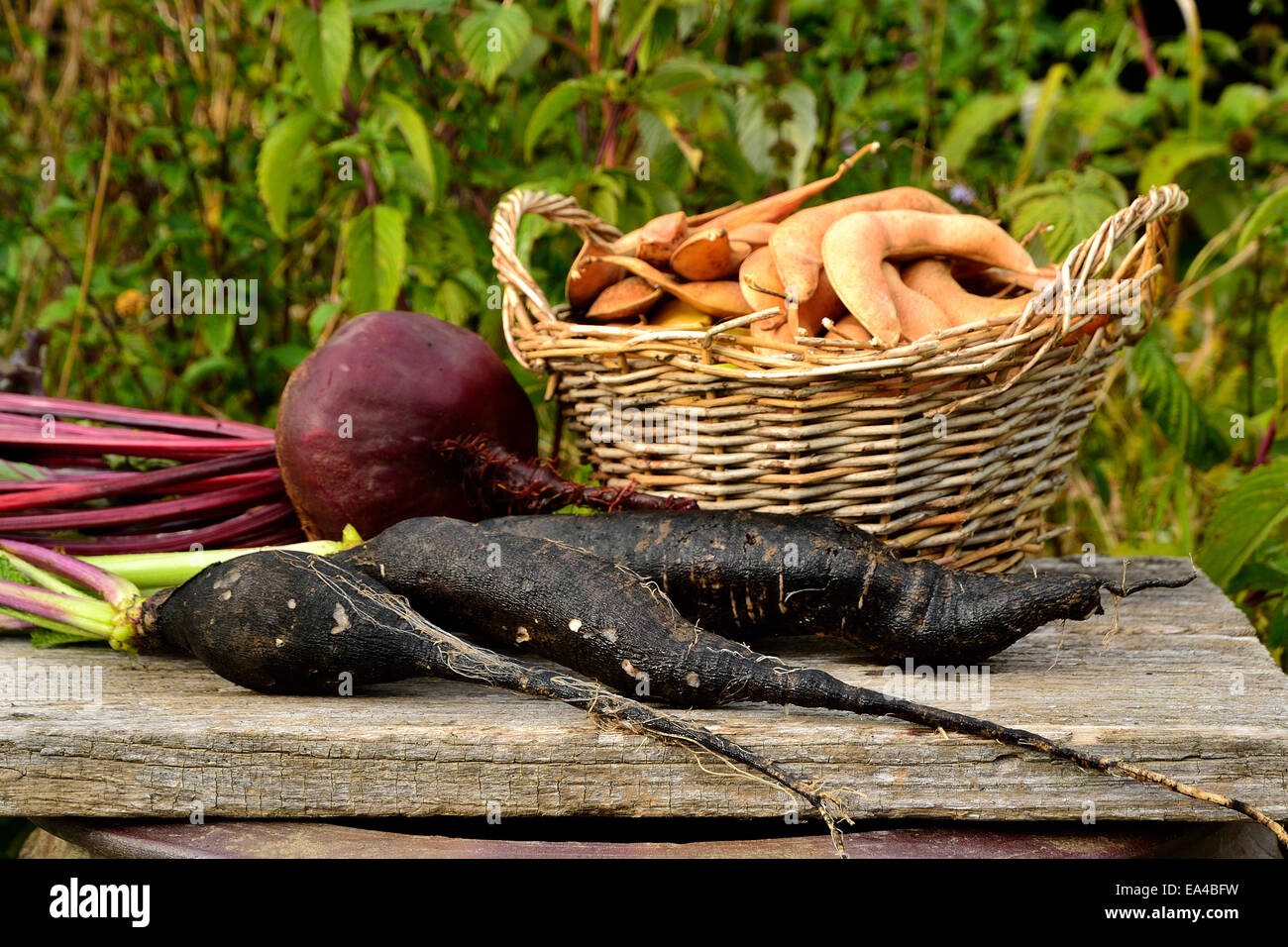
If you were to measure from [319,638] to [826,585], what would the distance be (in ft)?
1.87

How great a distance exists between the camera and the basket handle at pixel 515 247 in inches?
56.7

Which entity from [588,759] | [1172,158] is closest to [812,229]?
[588,759]

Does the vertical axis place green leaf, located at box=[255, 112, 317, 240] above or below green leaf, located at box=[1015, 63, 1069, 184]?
below

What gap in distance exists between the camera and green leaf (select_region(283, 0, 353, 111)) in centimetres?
175

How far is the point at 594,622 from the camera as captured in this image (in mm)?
1162

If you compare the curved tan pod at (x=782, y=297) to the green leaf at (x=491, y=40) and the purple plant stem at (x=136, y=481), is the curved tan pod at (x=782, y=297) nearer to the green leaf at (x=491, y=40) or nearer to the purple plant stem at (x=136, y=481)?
the green leaf at (x=491, y=40)

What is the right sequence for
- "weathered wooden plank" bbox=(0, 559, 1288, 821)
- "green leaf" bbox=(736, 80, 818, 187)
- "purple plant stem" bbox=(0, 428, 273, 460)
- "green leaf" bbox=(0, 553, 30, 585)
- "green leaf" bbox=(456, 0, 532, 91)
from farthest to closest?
"green leaf" bbox=(736, 80, 818, 187), "green leaf" bbox=(456, 0, 532, 91), "purple plant stem" bbox=(0, 428, 273, 460), "green leaf" bbox=(0, 553, 30, 585), "weathered wooden plank" bbox=(0, 559, 1288, 821)

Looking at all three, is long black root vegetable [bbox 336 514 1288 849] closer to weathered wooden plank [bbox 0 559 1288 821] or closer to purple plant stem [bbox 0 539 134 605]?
weathered wooden plank [bbox 0 559 1288 821]

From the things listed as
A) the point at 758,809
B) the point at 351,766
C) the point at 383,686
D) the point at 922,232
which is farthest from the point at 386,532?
the point at 922,232

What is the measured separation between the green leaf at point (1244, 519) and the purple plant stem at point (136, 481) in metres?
1.55

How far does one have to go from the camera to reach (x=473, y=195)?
7.52ft

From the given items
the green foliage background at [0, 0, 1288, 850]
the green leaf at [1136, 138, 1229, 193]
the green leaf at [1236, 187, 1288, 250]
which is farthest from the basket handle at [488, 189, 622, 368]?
the green leaf at [1136, 138, 1229, 193]

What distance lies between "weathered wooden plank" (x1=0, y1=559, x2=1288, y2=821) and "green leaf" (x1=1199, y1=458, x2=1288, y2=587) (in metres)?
0.63

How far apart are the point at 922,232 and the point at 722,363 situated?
1.27ft
